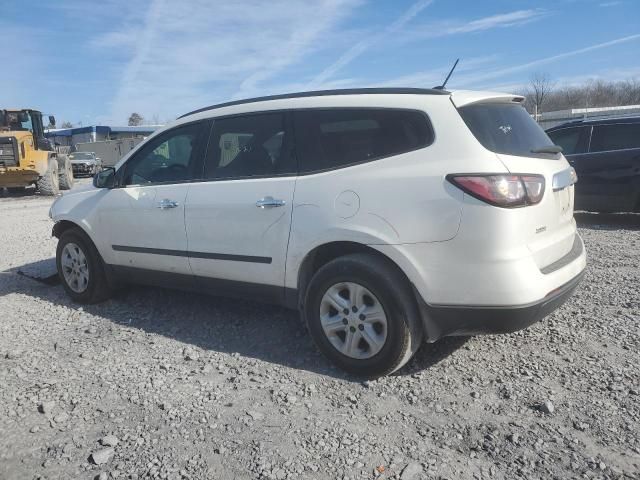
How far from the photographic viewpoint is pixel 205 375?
11.9ft

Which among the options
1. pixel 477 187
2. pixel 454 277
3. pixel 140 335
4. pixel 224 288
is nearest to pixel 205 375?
pixel 224 288

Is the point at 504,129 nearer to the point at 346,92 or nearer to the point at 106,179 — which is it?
the point at 346,92

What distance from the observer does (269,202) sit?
12.2ft

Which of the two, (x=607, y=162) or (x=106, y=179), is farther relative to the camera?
(x=607, y=162)

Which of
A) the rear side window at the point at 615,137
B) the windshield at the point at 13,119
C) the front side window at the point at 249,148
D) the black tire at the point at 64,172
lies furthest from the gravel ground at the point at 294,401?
the black tire at the point at 64,172

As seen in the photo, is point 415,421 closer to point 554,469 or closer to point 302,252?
point 554,469

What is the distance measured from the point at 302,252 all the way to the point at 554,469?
1.91 m

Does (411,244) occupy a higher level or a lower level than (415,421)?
higher

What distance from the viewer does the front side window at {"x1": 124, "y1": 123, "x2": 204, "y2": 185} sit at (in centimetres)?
440

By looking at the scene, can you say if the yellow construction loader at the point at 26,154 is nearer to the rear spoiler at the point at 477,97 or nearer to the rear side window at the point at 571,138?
the rear side window at the point at 571,138

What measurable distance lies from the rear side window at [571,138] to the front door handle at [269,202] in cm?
653

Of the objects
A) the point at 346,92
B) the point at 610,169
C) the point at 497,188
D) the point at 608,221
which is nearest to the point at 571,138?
the point at 610,169

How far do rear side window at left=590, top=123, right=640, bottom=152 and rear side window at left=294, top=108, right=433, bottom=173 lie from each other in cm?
625

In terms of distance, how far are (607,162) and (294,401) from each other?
698cm
